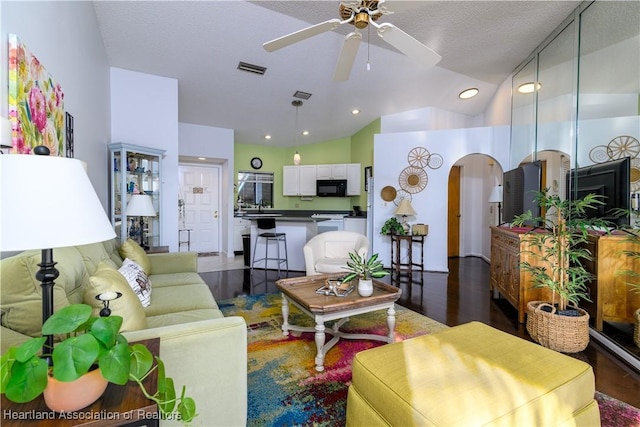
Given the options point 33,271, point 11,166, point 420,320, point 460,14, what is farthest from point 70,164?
point 460,14

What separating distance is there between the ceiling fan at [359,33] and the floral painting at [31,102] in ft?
4.74

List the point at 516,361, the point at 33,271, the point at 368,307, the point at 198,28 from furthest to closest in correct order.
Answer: the point at 198,28 < the point at 368,307 < the point at 516,361 < the point at 33,271

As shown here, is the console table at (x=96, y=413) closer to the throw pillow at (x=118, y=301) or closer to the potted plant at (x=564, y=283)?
the throw pillow at (x=118, y=301)

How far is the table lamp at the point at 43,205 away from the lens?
78cm

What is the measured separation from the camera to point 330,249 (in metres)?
4.01

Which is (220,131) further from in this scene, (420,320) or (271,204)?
(420,320)

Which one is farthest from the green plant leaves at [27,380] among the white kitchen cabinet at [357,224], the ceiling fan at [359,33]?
the white kitchen cabinet at [357,224]

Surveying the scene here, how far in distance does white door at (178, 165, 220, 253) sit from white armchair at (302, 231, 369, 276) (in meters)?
3.88

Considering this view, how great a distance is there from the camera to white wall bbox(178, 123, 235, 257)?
594cm

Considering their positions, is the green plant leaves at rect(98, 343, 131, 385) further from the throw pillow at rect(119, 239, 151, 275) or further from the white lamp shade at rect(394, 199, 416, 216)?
the white lamp shade at rect(394, 199, 416, 216)

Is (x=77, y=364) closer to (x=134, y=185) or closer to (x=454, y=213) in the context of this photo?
(x=134, y=185)

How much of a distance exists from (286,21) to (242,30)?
0.48 meters

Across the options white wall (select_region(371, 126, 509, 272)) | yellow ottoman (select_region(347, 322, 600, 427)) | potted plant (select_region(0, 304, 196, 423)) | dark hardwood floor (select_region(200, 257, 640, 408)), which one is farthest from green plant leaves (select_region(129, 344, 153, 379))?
white wall (select_region(371, 126, 509, 272))

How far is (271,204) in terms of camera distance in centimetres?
771
